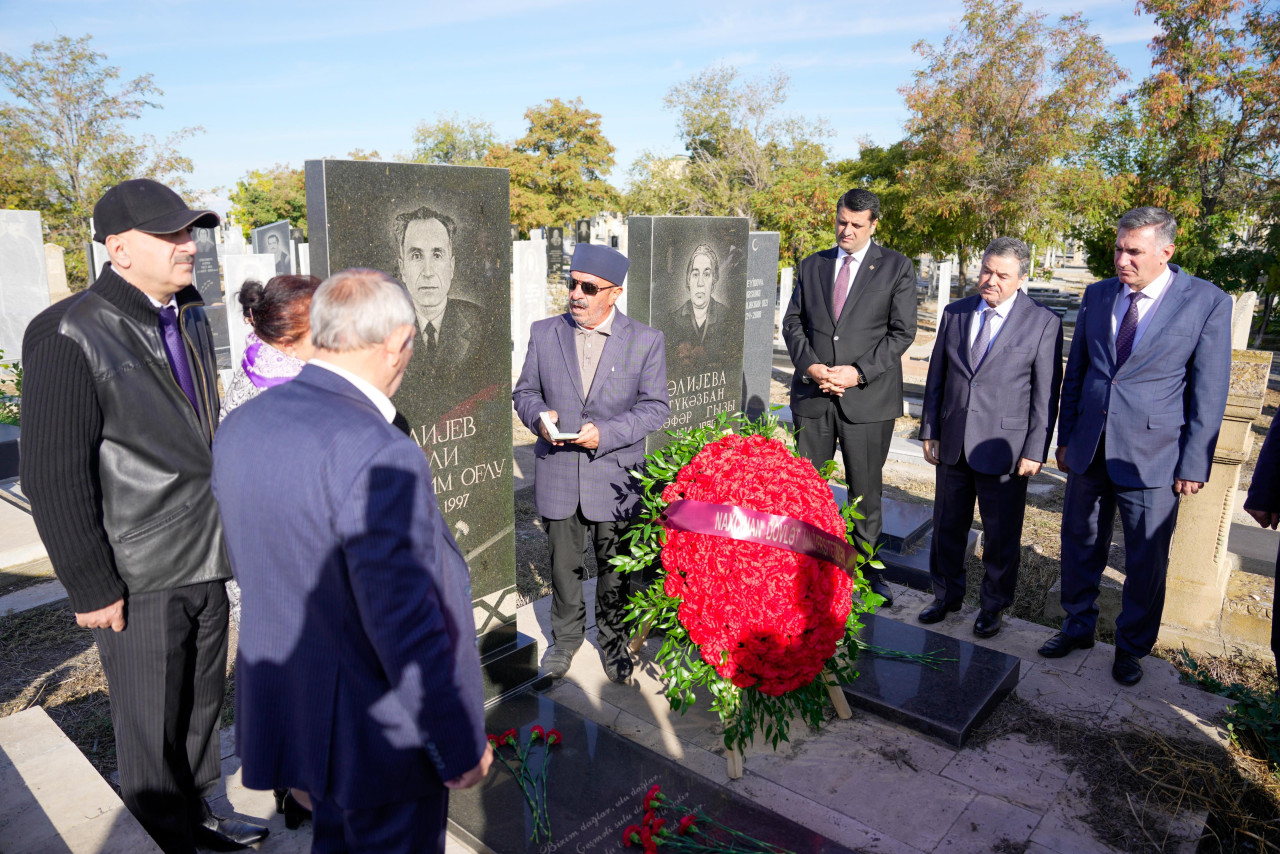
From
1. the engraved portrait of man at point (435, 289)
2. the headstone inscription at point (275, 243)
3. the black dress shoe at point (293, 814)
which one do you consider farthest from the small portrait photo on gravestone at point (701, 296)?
the headstone inscription at point (275, 243)

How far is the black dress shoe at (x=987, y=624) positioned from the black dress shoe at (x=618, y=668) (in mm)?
2025

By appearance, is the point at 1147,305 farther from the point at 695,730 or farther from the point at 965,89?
the point at 965,89

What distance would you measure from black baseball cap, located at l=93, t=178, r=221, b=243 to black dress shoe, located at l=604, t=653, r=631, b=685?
2674 millimetres

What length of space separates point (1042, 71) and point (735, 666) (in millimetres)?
17432

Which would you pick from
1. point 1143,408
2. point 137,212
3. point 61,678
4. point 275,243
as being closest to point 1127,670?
point 1143,408

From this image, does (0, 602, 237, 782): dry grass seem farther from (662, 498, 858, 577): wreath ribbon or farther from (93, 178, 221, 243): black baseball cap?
(662, 498, 858, 577): wreath ribbon

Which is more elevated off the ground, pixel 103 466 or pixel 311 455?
pixel 311 455

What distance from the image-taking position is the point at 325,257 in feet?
9.98

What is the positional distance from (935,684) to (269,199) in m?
50.7

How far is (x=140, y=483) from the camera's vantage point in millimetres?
2486

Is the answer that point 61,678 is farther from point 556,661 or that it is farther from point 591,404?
point 591,404

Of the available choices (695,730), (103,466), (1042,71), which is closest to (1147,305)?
(695,730)

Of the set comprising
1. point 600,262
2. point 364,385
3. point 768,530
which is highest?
point 600,262

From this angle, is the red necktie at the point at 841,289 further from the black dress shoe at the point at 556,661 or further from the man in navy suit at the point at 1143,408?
the black dress shoe at the point at 556,661
